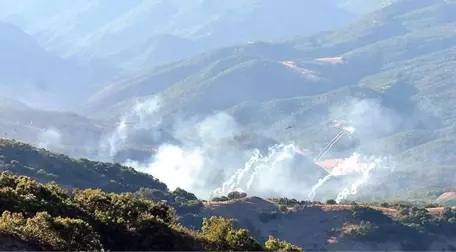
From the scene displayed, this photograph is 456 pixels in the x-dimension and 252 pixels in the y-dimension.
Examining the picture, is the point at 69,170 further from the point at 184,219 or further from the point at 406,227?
the point at 406,227

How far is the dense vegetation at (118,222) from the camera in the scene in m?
23.9

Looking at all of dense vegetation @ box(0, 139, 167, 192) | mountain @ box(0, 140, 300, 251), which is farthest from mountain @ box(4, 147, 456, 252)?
dense vegetation @ box(0, 139, 167, 192)

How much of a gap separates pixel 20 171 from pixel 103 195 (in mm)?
67980

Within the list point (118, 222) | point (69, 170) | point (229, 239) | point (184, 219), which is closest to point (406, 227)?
point (184, 219)

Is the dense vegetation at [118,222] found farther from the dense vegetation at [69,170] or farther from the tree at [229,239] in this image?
the dense vegetation at [69,170]

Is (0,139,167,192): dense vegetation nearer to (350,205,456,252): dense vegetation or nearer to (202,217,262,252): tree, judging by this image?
(350,205,456,252): dense vegetation

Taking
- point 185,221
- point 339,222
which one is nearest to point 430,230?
point 339,222

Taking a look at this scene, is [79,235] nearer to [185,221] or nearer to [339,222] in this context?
[185,221]

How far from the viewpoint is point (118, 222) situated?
2500 centimetres

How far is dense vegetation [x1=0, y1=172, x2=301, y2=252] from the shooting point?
2386 centimetres

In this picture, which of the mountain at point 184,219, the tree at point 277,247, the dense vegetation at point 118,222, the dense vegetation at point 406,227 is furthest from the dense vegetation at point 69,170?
the tree at point 277,247

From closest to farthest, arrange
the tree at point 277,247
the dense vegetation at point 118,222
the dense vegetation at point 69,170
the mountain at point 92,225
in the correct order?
the mountain at point 92,225 < the dense vegetation at point 118,222 < the tree at point 277,247 < the dense vegetation at point 69,170

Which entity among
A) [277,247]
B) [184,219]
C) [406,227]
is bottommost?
[406,227]

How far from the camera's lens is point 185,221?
8369 centimetres
